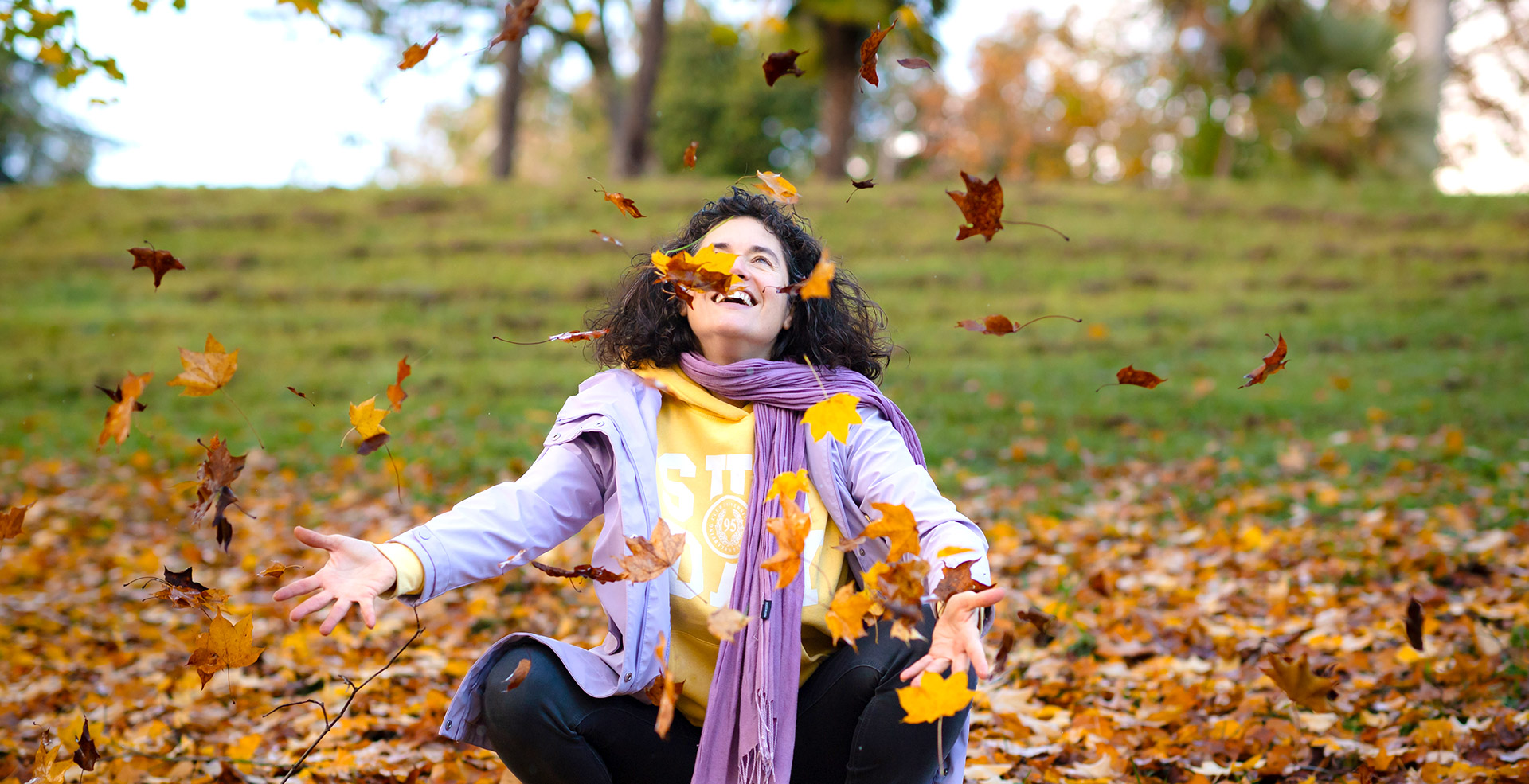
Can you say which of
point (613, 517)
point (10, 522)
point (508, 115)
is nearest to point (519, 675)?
point (613, 517)

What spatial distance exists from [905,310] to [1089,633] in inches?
260

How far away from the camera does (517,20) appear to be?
2010 mm

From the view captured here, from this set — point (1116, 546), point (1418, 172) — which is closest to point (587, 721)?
point (1116, 546)

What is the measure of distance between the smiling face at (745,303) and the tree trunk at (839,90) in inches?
455

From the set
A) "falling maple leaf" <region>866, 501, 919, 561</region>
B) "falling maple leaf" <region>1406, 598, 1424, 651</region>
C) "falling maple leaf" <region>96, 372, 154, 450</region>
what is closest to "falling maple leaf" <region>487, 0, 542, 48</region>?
"falling maple leaf" <region>96, 372, 154, 450</region>

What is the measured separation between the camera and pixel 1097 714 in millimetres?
2889

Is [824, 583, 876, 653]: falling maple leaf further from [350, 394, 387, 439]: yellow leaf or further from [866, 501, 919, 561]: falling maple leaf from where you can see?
[350, 394, 387, 439]: yellow leaf

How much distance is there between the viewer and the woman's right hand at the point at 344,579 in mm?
1553

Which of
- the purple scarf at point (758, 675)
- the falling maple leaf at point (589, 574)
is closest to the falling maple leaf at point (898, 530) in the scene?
the purple scarf at point (758, 675)

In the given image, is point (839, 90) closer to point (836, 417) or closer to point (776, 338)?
point (776, 338)

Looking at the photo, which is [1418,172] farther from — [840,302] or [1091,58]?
[840,302]

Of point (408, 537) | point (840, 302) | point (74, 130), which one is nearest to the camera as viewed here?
point (408, 537)

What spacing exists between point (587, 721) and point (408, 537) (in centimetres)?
45

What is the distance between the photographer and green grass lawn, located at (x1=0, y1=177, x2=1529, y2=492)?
7414mm
